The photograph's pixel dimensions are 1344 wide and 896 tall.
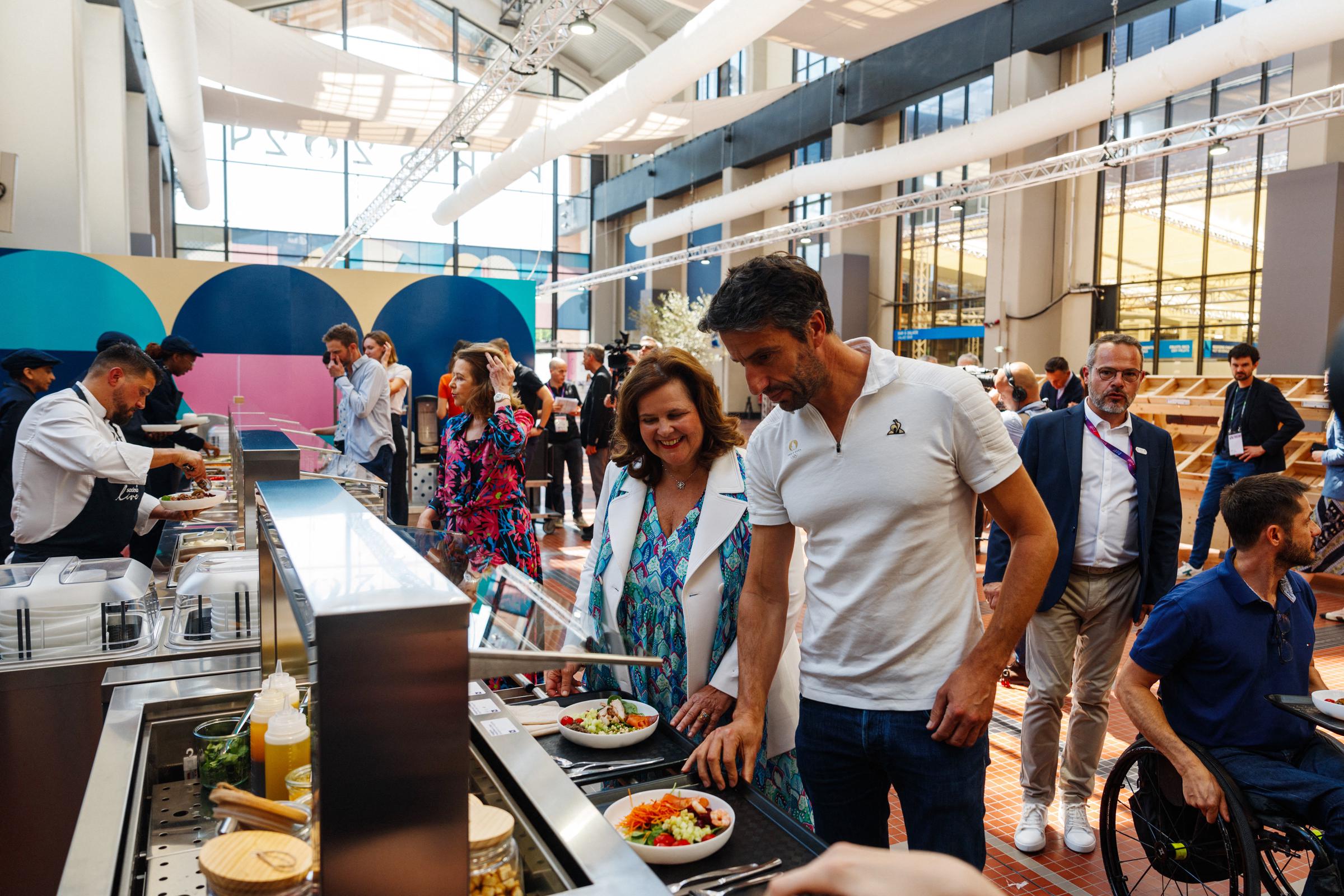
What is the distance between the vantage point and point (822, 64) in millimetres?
19344

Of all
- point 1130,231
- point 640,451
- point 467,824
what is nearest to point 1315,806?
point 640,451

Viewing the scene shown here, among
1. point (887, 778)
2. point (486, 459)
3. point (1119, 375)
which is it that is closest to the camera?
point (887, 778)

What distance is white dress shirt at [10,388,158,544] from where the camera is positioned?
10.2ft

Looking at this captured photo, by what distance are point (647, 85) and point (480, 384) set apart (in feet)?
26.1

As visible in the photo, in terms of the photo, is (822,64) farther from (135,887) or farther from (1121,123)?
(135,887)

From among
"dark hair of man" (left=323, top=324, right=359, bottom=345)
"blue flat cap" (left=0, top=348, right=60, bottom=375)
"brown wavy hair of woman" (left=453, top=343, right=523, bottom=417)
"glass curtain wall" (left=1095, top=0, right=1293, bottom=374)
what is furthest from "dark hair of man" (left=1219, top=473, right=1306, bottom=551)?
"glass curtain wall" (left=1095, top=0, right=1293, bottom=374)

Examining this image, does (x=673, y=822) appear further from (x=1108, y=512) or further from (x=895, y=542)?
→ (x=1108, y=512)

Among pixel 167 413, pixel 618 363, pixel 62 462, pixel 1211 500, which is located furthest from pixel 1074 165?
pixel 62 462

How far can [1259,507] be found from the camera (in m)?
2.34

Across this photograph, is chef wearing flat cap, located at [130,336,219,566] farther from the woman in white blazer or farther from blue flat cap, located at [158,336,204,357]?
the woman in white blazer

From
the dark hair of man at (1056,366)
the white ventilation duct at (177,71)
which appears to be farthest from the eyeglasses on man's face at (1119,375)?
the white ventilation duct at (177,71)

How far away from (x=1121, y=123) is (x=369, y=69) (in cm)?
1134

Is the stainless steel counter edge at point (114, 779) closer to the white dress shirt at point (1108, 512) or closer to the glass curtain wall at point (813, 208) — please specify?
the white dress shirt at point (1108, 512)

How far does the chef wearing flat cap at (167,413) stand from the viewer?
5383 mm
